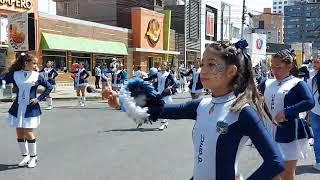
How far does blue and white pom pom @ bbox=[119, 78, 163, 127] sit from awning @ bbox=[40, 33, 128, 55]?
28.2 metres

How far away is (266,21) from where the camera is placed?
146875 mm

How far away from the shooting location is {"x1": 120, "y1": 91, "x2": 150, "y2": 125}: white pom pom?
335 centimetres

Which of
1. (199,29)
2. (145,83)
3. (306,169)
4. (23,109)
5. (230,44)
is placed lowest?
(306,169)

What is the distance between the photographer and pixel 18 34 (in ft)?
85.6

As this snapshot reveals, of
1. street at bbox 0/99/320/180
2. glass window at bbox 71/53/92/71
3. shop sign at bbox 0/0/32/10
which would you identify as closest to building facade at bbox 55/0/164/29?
glass window at bbox 71/53/92/71

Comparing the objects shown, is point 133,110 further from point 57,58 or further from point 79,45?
point 79,45

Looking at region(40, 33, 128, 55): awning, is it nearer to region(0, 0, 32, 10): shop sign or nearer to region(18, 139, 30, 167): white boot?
region(0, 0, 32, 10): shop sign

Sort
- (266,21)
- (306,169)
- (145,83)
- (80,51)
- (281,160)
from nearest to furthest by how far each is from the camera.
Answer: (281,160) < (145,83) < (306,169) < (80,51) < (266,21)

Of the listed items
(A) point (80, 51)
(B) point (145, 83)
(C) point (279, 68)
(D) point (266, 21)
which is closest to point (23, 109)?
(C) point (279, 68)

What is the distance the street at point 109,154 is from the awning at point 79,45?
17351mm

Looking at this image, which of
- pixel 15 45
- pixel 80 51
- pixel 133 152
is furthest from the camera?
pixel 80 51

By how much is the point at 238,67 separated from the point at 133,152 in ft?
21.6

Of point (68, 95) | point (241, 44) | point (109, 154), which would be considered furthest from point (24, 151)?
point (68, 95)

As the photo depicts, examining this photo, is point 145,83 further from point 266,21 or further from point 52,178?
point 266,21
